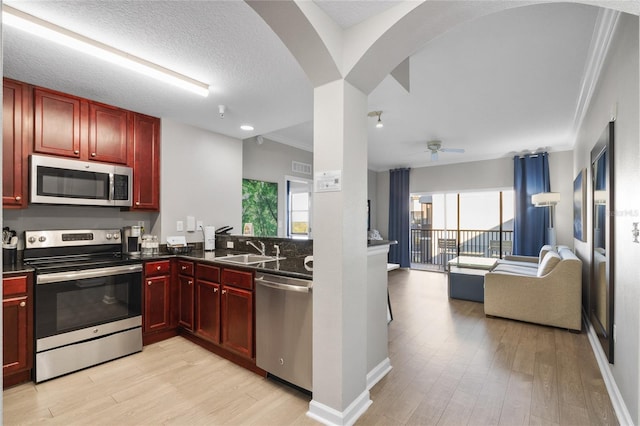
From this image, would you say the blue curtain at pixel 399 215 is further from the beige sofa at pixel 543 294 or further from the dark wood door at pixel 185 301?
the dark wood door at pixel 185 301

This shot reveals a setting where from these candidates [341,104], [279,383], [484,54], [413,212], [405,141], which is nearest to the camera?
[341,104]

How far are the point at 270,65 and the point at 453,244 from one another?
22.3ft

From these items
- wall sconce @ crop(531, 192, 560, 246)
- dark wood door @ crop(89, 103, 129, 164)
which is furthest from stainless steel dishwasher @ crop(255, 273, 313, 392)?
wall sconce @ crop(531, 192, 560, 246)

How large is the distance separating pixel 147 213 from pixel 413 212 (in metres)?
6.37

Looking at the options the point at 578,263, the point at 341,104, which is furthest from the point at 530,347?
the point at 341,104

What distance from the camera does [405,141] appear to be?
5617 mm

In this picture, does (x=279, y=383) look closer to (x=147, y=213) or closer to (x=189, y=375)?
(x=189, y=375)

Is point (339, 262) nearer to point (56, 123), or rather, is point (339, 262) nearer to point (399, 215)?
point (56, 123)

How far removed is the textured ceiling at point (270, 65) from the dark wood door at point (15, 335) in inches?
72.1

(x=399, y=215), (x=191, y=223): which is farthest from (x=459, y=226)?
(x=191, y=223)

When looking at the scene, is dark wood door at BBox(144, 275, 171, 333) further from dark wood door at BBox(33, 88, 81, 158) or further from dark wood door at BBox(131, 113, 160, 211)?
dark wood door at BBox(33, 88, 81, 158)

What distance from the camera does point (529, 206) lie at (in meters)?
6.27

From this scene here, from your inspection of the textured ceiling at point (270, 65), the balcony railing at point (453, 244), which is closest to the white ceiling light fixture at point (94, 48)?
the textured ceiling at point (270, 65)

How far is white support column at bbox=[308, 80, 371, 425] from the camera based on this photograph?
2.04 meters
